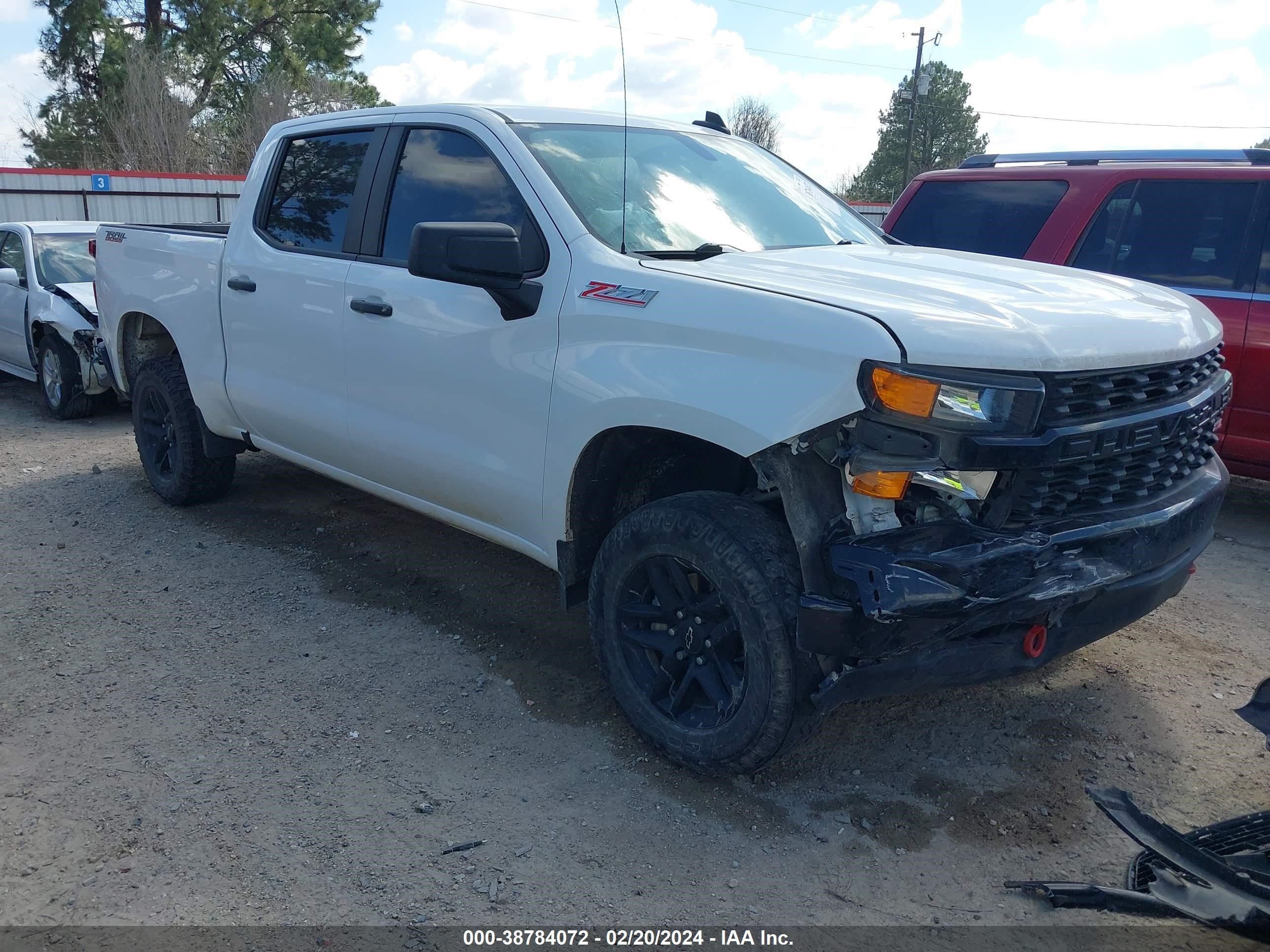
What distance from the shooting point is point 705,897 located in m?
2.72

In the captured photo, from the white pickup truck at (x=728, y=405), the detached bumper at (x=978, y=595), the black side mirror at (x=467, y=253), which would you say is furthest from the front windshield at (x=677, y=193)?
the detached bumper at (x=978, y=595)

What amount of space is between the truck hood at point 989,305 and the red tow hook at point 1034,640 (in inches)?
28.5

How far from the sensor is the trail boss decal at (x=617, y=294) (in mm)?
3152

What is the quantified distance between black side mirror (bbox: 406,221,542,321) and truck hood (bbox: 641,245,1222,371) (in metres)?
0.43

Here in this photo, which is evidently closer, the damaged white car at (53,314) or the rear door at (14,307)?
the damaged white car at (53,314)

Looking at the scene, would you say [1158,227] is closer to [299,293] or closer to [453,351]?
[453,351]

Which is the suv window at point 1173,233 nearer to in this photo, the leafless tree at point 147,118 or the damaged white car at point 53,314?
the damaged white car at point 53,314

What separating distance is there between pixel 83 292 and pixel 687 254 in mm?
6761

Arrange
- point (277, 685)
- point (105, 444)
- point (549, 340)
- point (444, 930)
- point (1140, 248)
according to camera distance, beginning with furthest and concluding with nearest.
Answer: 1. point (105, 444)
2. point (1140, 248)
3. point (277, 685)
4. point (549, 340)
5. point (444, 930)

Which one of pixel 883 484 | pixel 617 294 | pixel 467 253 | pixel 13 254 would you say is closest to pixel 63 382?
pixel 13 254

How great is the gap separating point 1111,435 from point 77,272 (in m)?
8.60

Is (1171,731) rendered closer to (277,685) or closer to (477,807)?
(477,807)

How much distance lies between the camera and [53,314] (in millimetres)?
8164

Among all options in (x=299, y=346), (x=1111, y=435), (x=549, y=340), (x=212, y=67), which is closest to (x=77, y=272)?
(x=299, y=346)
